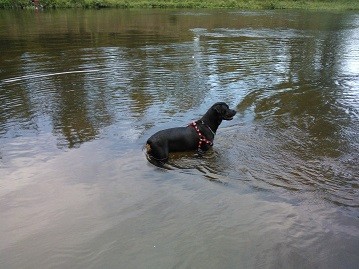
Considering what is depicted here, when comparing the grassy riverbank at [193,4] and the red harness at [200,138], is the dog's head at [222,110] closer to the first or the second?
the red harness at [200,138]

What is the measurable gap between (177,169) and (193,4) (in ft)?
170

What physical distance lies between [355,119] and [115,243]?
7.43m

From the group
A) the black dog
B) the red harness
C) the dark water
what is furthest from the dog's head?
the dark water

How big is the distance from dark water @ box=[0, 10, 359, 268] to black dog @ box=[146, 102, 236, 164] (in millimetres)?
282

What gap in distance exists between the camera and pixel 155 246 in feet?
16.1

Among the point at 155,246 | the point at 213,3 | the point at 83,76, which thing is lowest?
the point at 155,246

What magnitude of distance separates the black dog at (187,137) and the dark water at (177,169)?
0.28 meters

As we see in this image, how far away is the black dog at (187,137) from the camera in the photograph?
23.4ft

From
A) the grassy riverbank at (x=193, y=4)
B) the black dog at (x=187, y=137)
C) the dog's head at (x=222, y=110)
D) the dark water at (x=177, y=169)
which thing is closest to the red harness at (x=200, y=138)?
the black dog at (x=187, y=137)

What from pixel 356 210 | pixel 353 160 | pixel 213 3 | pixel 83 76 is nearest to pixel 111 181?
pixel 356 210

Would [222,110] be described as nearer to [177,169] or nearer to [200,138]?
[200,138]

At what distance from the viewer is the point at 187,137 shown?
7.48m

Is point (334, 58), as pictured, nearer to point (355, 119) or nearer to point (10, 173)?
point (355, 119)

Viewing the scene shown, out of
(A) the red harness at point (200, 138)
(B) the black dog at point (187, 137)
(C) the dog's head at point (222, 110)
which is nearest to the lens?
(B) the black dog at point (187, 137)
